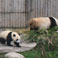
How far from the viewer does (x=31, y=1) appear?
10875mm

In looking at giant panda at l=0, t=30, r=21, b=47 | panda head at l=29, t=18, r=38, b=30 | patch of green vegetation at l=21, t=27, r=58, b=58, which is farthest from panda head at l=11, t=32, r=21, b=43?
patch of green vegetation at l=21, t=27, r=58, b=58

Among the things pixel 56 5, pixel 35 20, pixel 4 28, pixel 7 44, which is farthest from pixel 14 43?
pixel 56 5

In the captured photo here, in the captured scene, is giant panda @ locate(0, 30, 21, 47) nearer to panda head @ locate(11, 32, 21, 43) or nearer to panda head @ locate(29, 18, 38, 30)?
panda head @ locate(11, 32, 21, 43)

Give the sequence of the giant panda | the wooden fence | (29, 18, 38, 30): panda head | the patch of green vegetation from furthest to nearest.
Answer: the wooden fence < (29, 18, 38, 30): panda head < the giant panda < the patch of green vegetation

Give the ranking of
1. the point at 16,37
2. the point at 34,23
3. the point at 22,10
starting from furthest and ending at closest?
1. the point at 22,10
2. the point at 34,23
3. the point at 16,37

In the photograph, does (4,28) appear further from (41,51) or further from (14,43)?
(41,51)

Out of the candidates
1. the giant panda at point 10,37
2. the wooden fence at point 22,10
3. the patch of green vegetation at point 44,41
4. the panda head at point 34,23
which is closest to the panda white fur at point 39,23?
the panda head at point 34,23

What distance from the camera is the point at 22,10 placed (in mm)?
10969

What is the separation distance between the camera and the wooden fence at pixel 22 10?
35.6 feet

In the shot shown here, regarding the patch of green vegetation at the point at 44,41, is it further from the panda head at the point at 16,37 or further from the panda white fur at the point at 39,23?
the panda white fur at the point at 39,23

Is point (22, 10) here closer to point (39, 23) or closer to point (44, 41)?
point (39, 23)

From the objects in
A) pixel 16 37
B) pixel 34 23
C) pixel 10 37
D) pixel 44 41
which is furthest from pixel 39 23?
pixel 44 41

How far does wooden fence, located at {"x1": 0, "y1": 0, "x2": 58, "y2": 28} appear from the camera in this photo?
10.9 metres

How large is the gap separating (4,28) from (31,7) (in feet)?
4.66
